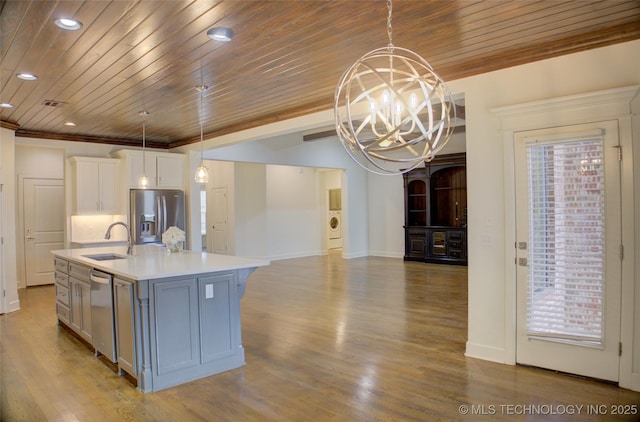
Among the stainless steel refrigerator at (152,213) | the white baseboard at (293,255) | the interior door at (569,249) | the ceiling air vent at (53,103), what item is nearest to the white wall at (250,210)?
the white baseboard at (293,255)

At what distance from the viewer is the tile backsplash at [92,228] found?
277 inches

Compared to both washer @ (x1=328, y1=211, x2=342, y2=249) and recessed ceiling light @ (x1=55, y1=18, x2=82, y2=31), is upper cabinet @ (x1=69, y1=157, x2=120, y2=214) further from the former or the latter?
washer @ (x1=328, y1=211, x2=342, y2=249)

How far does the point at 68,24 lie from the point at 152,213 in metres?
4.70

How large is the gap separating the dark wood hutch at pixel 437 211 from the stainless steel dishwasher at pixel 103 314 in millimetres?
7477

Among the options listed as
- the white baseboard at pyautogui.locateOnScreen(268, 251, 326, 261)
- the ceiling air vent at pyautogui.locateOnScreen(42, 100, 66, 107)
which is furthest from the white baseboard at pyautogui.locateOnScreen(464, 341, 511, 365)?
the white baseboard at pyautogui.locateOnScreen(268, 251, 326, 261)

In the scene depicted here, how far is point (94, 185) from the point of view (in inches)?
273

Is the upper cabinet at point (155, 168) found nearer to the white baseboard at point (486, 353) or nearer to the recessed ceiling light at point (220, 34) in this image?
the recessed ceiling light at point (220, 34)

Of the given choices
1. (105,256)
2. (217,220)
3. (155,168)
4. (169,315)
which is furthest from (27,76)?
(217,220)

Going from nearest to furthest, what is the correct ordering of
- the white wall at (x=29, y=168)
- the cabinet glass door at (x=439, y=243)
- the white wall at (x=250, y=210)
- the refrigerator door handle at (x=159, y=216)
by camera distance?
1. the refrigerator door handle at (x=159, y=216)
2. the white wall at (x=29, y=168)
3. the cabinet glass door at (x=439, y=243)
4. the white wall at (x=250, y=210)

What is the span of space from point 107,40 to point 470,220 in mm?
3342

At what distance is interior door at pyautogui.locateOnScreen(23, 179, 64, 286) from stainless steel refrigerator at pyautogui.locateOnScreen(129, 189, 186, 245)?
72.6 inches

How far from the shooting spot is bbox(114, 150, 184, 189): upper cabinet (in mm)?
7048

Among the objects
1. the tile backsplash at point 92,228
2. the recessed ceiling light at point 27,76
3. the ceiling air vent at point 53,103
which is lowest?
the tile backsplash at point 92,228

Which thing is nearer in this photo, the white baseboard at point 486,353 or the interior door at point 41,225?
the white baseboard at point 486,353
